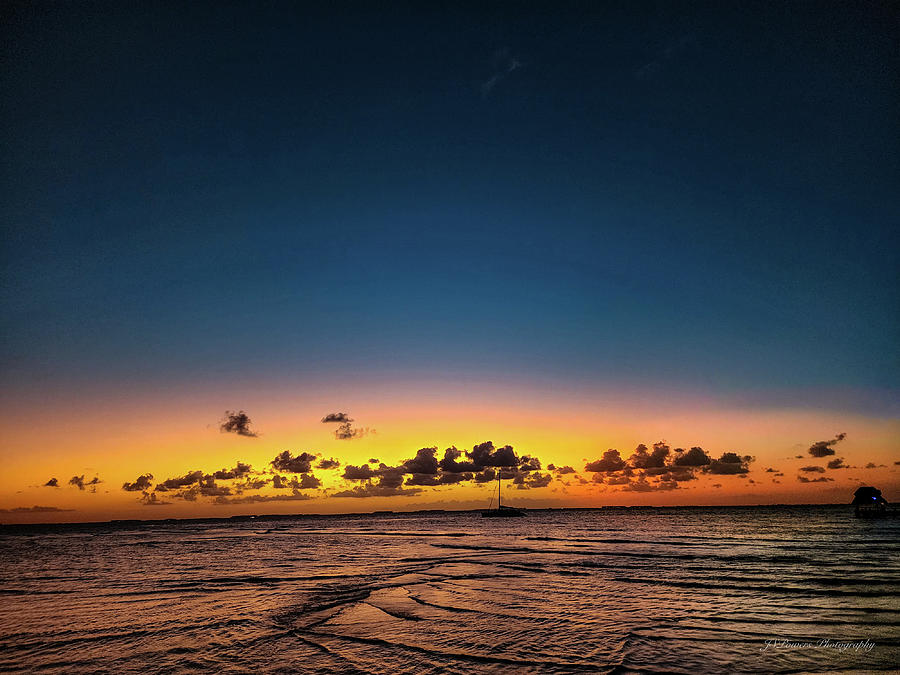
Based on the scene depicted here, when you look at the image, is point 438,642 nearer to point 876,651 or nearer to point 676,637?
point 676,637

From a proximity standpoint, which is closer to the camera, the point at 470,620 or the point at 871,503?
the point at 470,620

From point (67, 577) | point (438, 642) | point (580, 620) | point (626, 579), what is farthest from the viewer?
point (67, 577)

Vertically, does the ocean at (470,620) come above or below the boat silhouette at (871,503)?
above

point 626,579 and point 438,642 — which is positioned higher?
point 438,642

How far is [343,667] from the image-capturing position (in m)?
12.1

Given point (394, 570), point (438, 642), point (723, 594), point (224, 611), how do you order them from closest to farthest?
1. point (438, 642)
2. point (224, 611)
3. point (723, 594)
4. point (394, 570)

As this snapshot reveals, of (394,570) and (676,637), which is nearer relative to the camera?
(676,637)

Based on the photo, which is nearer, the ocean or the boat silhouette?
the ocean

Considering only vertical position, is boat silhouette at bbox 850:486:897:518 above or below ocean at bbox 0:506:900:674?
below

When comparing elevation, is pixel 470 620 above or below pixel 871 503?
above

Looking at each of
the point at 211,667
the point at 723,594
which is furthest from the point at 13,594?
the point at 723,594

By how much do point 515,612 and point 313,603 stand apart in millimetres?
8507

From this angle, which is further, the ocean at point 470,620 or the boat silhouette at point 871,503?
the boat silhouette at point 871,503

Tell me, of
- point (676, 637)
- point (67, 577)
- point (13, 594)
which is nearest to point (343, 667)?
point (676, 637)
